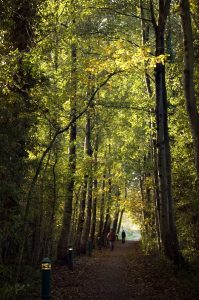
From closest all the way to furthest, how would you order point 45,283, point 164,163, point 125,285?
1. point 45,283
2. point 125,285
3. point 164,163

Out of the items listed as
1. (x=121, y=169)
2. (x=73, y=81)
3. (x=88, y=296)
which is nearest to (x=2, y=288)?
(x=88, y=296)

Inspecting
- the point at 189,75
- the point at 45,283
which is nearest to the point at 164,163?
the point at 189,75

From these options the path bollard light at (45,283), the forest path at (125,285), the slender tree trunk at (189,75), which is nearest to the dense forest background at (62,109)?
the slender tree trunk at (189,75)

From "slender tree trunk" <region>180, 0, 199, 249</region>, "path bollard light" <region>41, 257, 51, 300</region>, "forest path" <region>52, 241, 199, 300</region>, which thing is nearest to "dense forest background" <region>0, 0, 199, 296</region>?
"slender tree trunk" <region>180, 0, 199, 249</region>

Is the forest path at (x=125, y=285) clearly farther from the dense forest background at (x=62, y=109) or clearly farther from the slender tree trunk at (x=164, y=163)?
the dense forest background at (x=62, y=109)

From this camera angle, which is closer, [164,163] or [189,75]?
[189,75]

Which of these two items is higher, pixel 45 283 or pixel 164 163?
pixel 164 163

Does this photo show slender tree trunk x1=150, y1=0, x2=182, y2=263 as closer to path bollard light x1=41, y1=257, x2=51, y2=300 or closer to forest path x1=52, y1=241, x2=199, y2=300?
forest path x1=52, y1=241, x2=199, y2=300

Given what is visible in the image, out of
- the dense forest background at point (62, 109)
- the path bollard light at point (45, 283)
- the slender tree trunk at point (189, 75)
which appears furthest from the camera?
the slender tree trunk at point (189, 75)

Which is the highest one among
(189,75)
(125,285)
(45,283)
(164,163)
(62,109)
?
(189,75)

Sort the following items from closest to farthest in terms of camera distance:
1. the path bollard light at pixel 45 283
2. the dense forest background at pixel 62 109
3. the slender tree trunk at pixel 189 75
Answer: the path bollard light at pixel 45 283 → the dense forest background at pixel 62 109 → the slender tree trunk at pixel 189 75

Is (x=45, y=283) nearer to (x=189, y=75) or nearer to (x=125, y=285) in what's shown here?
(x=125, y=285)

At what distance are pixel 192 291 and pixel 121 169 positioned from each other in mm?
23612

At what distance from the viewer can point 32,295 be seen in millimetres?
7957
